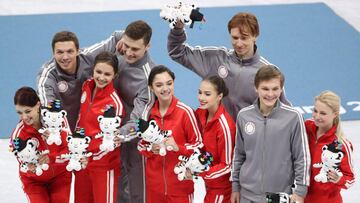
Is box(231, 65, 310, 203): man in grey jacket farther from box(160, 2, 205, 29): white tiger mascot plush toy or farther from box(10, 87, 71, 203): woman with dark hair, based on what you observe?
Result: box(10, 87, 71, 203): woman with dark hair

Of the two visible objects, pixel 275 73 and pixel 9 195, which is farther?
pixel 9 195

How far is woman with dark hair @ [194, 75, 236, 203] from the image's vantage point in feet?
18.5

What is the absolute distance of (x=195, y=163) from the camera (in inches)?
217

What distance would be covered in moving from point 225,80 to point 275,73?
659 millimetres

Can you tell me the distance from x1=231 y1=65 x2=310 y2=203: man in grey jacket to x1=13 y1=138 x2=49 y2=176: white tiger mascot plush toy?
1516 millimetres

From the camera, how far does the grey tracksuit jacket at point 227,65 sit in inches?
233

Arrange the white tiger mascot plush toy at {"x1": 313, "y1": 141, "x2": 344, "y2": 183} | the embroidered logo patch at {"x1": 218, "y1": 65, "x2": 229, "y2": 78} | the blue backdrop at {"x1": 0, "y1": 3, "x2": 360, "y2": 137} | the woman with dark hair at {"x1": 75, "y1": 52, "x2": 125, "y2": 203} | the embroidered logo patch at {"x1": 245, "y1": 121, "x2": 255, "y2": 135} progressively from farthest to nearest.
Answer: the blue backdrop at {"x1": 0, "y1": 3, "x2": 360, "y2": 137} < the embroidered logo patch at {"x1": 218, "y1": 65, "x2": 229, "y2": 78} < the woman with dark hair at {"x1": 75, "y1": 52, "x2": 125, "y2": 203} < the embroidered logo patch at {"x1": 245, "y1": 121, "x2": 255, "y2": 135} < the white tiger mascot plush toy at {"x1": 313, "y1": 141, "x2": 344, "y2": 183}

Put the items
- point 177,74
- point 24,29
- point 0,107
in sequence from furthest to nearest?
1. point 24,29
2. point 177,74
3. point 0,107

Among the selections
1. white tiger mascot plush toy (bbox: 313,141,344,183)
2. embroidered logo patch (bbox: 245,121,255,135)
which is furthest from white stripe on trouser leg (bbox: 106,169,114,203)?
white tiger mascot plush toy (bbox: 313,141,344,183)

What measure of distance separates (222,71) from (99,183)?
1352mm

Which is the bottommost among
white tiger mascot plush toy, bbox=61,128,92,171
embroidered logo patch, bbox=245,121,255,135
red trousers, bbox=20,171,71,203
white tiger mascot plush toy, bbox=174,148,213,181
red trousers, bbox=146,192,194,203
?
red trousers, bbox=146,192,194,203

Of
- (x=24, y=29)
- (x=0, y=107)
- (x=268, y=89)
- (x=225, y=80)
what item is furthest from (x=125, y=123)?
(x=24, y=29)

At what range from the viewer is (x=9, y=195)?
24.6 feet

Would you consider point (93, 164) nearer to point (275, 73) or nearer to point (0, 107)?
point (275, 73)
